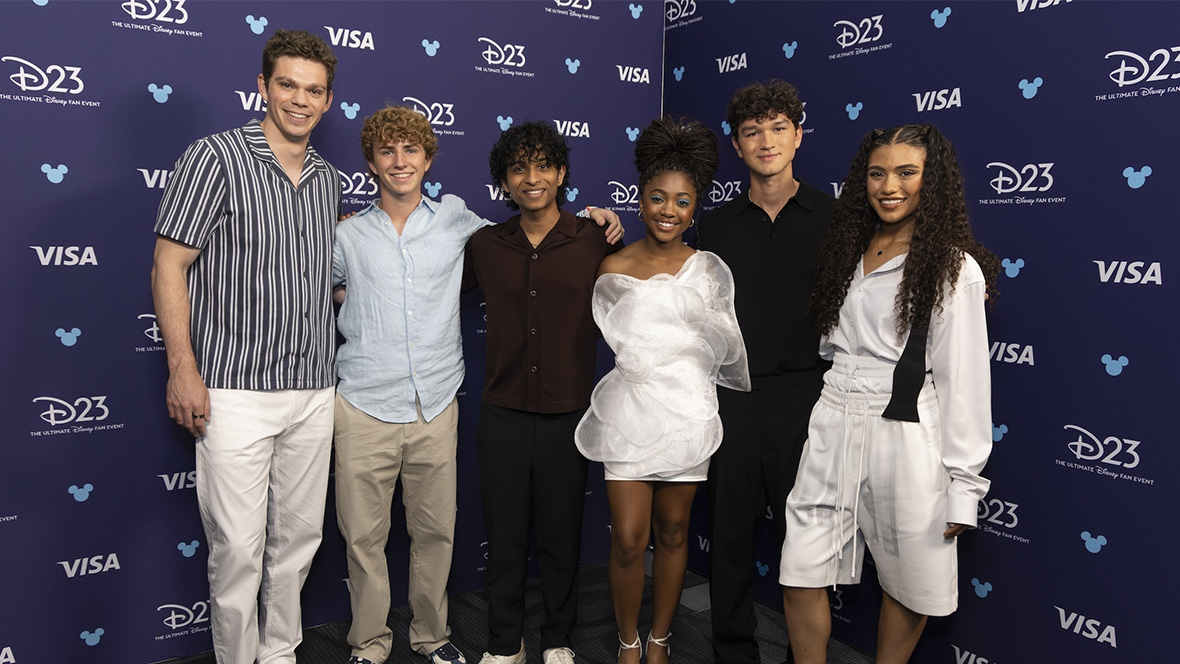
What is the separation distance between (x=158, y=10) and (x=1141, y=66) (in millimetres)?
3017

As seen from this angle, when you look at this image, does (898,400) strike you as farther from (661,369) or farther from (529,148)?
(529,148)

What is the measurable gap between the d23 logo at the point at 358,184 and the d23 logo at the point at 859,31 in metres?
1.88

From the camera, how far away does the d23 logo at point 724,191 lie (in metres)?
3.46

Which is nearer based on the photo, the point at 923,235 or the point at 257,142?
the point at 923,235

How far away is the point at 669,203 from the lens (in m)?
2.37

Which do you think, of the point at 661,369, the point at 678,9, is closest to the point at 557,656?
the point at 661,369

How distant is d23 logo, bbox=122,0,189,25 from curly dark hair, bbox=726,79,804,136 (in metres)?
1.89

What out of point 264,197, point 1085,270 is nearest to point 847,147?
point 1085,270

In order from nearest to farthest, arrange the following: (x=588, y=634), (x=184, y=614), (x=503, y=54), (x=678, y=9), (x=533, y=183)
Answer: (x=533, y=183) < (x=184, y=614) < (x=588, y=634) < (x=503, y=54) < (x=678, y=9)

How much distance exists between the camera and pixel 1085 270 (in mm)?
2281

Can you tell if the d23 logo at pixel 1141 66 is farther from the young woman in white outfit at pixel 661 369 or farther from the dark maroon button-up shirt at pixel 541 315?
the dark maroon button-up shirt at pixel 541 315

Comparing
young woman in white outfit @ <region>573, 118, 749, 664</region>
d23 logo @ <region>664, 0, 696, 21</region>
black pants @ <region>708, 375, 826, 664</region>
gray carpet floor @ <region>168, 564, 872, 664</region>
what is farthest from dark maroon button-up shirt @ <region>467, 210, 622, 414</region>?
d23 logo @ <region>664, 0, 696, 21</region>

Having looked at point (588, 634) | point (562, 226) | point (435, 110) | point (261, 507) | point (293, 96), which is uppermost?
point (435, 110)

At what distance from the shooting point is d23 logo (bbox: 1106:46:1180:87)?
207 centimetres
